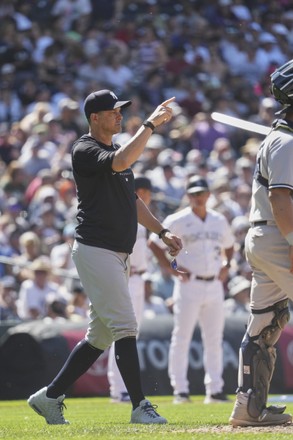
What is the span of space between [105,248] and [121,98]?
1425 cm

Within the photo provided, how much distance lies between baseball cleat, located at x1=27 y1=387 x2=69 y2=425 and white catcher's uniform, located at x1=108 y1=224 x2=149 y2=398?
4.00 meters

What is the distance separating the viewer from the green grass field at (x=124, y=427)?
24.0 ft

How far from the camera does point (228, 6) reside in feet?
91.1

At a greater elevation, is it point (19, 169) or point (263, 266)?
point (263, 266)

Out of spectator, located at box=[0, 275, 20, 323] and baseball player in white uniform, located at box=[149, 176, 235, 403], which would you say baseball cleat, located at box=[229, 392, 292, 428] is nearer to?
baseball player in white uniform, located at box=[149, 176, 235, 403]

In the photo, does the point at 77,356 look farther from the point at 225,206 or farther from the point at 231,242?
the point at 225,206

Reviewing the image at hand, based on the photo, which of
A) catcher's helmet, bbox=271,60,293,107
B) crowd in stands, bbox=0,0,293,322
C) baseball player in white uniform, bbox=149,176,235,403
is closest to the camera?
catcher's helmet, bbox=271,60,293,107

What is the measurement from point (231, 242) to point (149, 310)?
2850 millimetres

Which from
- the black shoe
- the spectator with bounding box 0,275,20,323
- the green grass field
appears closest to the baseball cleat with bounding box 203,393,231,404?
the black shoe

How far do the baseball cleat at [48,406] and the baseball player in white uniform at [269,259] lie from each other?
1.24 meters

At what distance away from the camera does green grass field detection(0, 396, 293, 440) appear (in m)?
7.31

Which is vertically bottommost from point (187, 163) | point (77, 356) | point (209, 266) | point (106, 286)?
point (187, 163)

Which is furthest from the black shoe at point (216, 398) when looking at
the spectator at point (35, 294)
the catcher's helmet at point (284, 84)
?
the catcher's helmet at point (284, 84)

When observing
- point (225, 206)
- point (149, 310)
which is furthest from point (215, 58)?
point (149, 310)
